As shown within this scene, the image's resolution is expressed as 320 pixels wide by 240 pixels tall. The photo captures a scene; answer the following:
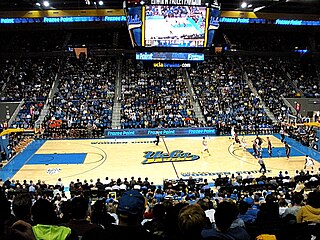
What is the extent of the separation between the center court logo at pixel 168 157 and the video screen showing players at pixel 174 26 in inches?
302

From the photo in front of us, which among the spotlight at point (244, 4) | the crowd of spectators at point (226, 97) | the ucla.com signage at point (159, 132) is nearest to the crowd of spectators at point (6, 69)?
the ucla.com signage at point (159, 132)

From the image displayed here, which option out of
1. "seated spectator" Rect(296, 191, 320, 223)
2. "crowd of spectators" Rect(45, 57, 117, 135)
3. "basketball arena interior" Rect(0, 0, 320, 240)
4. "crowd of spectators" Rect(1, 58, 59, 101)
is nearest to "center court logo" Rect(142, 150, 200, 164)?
"basketball arena interior" Rect(0, 0, 320, 240)

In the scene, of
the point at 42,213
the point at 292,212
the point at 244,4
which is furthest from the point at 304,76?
the point at 42,213

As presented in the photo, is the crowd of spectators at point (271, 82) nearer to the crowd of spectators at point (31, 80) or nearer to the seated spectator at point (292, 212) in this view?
the crowd of spectators at point (31, 80)

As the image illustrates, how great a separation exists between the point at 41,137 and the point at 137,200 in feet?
97.1

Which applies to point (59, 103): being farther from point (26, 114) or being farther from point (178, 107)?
point (178, 107)

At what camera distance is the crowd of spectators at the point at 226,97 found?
3391 cm

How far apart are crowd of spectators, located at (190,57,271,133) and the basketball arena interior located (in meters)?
0.15

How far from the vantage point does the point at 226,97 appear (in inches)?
1478

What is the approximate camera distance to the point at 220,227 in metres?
4.02

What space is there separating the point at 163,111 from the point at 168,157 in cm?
1077

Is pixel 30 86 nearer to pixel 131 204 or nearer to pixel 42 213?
pixel 42 213

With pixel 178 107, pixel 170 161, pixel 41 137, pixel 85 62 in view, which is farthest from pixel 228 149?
pixel 85 62

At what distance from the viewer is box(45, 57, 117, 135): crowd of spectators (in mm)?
32594
